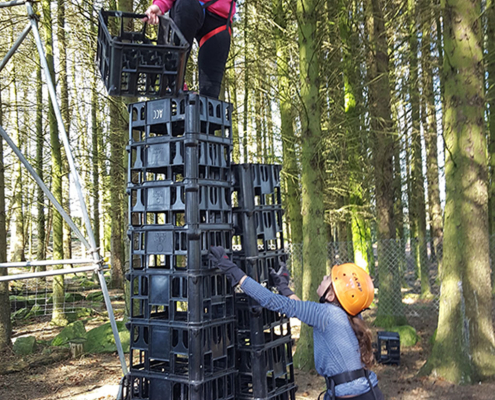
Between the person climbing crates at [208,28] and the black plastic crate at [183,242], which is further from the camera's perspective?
the person climbing crates at [208,28]

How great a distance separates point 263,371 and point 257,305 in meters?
0.52

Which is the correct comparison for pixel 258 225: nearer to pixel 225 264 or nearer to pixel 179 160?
pixel 225 264

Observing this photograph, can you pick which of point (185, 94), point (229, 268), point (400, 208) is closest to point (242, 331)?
point (229, 268)

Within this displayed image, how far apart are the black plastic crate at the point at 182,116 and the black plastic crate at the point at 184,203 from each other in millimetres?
391

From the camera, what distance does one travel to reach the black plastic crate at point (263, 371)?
373cm

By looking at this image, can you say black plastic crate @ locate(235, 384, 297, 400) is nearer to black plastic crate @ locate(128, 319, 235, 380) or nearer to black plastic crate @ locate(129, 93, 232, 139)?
black plastic crate @ locate(128, 319, 235, 380)

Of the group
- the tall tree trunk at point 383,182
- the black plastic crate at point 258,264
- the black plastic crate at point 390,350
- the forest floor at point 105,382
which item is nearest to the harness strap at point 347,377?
the black plastic crate at point 258,264

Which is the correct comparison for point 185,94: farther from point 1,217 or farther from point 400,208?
point 400,208

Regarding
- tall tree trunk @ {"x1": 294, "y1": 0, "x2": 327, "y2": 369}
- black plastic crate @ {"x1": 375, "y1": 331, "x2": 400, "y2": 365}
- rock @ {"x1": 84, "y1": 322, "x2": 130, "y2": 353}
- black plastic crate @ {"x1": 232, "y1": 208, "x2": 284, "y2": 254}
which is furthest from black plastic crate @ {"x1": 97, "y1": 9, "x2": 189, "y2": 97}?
rock @ {"x1": 84, "y1": 322, "x2": 130, "y2": 353}

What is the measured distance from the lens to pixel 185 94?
11.9 feet

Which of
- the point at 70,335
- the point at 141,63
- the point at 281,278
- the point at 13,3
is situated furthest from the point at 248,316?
the point at 70,335

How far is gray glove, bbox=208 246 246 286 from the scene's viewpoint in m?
3.29

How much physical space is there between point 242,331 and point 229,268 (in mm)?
876

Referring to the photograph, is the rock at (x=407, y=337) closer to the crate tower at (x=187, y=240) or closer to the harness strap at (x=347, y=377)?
the crate tower at (x=187, y=240)
